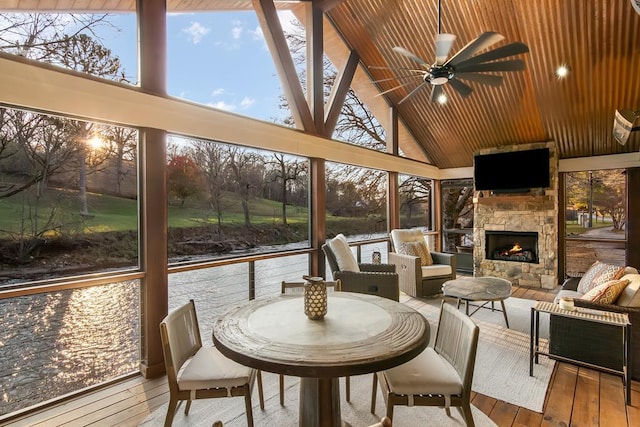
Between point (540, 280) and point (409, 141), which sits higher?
point (409, 141)

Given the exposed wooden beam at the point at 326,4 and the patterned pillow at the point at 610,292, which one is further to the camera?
the exposed wooden beam at the point at 326,4

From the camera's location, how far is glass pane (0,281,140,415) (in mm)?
2398

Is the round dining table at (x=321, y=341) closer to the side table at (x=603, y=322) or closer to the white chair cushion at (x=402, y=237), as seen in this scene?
the side table at (x=603, y=322)

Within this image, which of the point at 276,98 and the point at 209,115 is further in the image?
the point at 276,98

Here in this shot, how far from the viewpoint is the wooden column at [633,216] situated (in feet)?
18.9

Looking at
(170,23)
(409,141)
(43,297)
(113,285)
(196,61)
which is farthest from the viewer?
(409,141)

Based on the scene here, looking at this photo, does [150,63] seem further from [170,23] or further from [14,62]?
[14,62]

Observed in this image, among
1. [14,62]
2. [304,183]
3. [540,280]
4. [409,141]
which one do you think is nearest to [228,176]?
[304,183]

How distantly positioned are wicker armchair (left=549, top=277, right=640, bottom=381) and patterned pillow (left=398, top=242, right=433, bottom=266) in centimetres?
245

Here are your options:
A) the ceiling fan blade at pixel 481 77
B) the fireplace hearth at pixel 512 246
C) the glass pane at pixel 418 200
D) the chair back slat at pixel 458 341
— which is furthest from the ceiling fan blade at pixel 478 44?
the fireplace hearth at pixel 512 246

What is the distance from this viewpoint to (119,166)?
2.96 meters

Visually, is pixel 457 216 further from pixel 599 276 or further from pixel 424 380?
pixel 424 380

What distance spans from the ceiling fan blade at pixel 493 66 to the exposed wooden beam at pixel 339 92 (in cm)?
212

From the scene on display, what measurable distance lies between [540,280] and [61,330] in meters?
7.22
